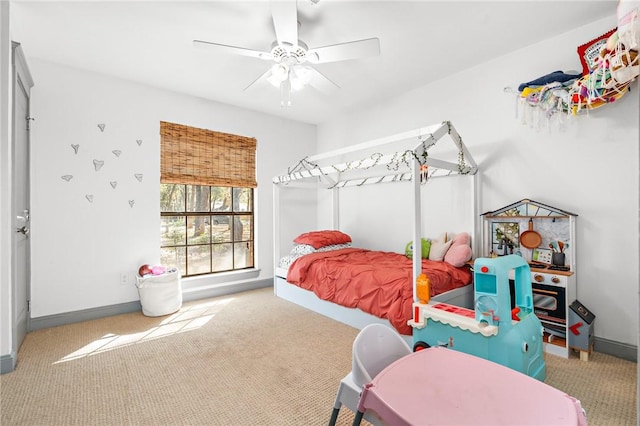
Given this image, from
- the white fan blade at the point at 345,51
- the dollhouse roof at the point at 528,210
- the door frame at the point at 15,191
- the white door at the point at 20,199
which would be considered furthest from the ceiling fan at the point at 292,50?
the dollhouse roof at the point at 528,210

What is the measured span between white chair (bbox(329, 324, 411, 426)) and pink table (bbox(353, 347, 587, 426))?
19 centimetres

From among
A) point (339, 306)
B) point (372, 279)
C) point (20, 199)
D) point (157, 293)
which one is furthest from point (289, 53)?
point (157, 293)

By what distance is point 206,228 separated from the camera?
4.45 metres

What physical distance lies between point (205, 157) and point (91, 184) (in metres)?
1.33

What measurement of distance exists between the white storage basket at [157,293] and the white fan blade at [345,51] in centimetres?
278

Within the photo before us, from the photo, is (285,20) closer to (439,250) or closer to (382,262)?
(382,262)

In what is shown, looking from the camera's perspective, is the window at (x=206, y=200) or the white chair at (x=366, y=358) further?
→ the window at (x=206, y=200)

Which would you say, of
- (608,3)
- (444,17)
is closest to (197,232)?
(444,17)

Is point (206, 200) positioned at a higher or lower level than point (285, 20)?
lower

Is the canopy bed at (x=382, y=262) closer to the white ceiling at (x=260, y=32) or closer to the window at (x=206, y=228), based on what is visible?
the window at (x=206, y=228)

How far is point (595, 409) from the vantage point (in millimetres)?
1935

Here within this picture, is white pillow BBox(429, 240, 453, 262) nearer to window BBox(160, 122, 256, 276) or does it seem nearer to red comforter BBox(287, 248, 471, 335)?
red comforter BBox(287, 248, 471, 335)

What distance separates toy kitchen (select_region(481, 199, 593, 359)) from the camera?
8.57 ft

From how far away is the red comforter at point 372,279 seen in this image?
9.05ft
